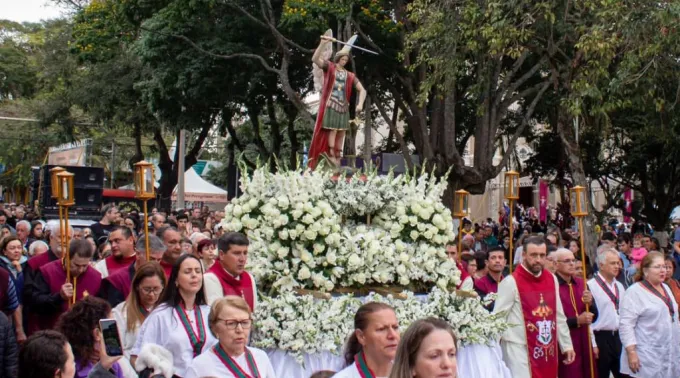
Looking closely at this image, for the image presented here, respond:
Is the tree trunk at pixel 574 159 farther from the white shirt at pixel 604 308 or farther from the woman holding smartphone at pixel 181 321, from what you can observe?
the woman holding smartphone at pixel 181 321

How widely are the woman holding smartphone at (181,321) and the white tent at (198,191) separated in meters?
31.8

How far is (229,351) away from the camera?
557 centimetres

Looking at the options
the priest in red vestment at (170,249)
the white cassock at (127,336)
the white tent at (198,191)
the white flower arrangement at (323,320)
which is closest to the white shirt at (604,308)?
the white flower arrangement at (323,320)

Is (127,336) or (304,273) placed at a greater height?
(304,273)

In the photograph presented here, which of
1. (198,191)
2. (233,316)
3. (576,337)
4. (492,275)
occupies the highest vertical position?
(233,316)

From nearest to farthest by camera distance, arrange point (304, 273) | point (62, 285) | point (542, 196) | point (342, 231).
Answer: point (304, 273) → point (342, 231) → point (62, 285) → point (542, 196)

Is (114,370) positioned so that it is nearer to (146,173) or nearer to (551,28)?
(146,173)

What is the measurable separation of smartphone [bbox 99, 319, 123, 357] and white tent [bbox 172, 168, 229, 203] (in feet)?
107

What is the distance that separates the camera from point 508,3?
55.3 ft

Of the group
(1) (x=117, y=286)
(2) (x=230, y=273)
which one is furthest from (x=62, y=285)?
(2) (x=230, y=273)

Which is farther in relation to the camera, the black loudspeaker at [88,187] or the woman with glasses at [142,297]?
the black loudspeaker at [88,187]

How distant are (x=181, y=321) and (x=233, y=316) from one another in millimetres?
1014

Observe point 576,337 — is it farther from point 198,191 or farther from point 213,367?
point 198,191

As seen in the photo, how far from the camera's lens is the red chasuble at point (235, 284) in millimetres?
7578
